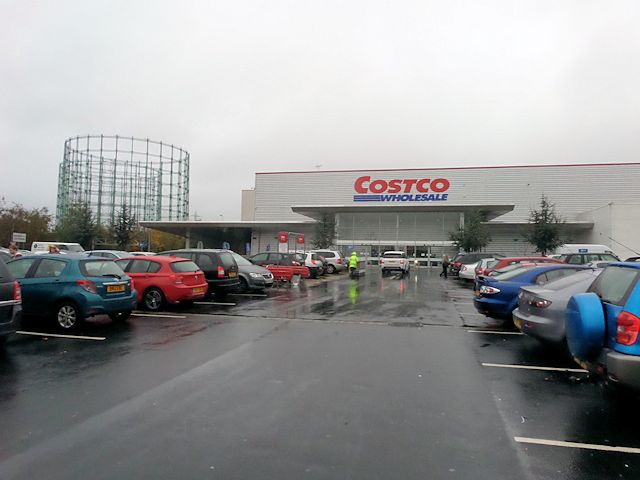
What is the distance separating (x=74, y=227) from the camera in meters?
36.8

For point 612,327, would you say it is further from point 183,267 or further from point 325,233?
point 325,233

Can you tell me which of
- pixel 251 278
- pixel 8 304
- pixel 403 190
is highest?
pixel 403 190

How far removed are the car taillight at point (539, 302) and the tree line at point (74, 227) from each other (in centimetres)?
3791

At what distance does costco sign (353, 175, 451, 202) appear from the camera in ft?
161

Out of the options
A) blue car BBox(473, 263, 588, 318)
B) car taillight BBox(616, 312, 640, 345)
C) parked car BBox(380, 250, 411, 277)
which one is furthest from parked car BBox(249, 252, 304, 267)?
car taillight BBox(616, 312, 640, 345)

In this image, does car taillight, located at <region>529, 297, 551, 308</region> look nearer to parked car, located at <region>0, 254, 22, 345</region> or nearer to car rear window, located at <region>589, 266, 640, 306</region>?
car rear window, located at <region>589, 266, 640, 306</region>

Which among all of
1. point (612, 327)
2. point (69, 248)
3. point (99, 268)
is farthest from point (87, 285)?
point (69, 248)

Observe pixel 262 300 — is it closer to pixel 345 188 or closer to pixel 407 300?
pixel 407 300

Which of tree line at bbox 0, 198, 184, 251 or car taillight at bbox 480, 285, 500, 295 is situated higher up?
tree line at bbox 0, 198, 184, 251

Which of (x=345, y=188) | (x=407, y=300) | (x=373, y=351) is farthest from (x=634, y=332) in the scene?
(x=345, y=188)

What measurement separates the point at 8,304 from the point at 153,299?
16.9ft

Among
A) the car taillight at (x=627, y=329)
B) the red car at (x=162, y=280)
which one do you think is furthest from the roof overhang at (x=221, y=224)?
the car taillight at (x=627, y=329)

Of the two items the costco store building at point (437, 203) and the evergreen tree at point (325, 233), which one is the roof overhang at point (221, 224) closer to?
the costco store building at point (437, 203)

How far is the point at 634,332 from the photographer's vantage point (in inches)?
164
